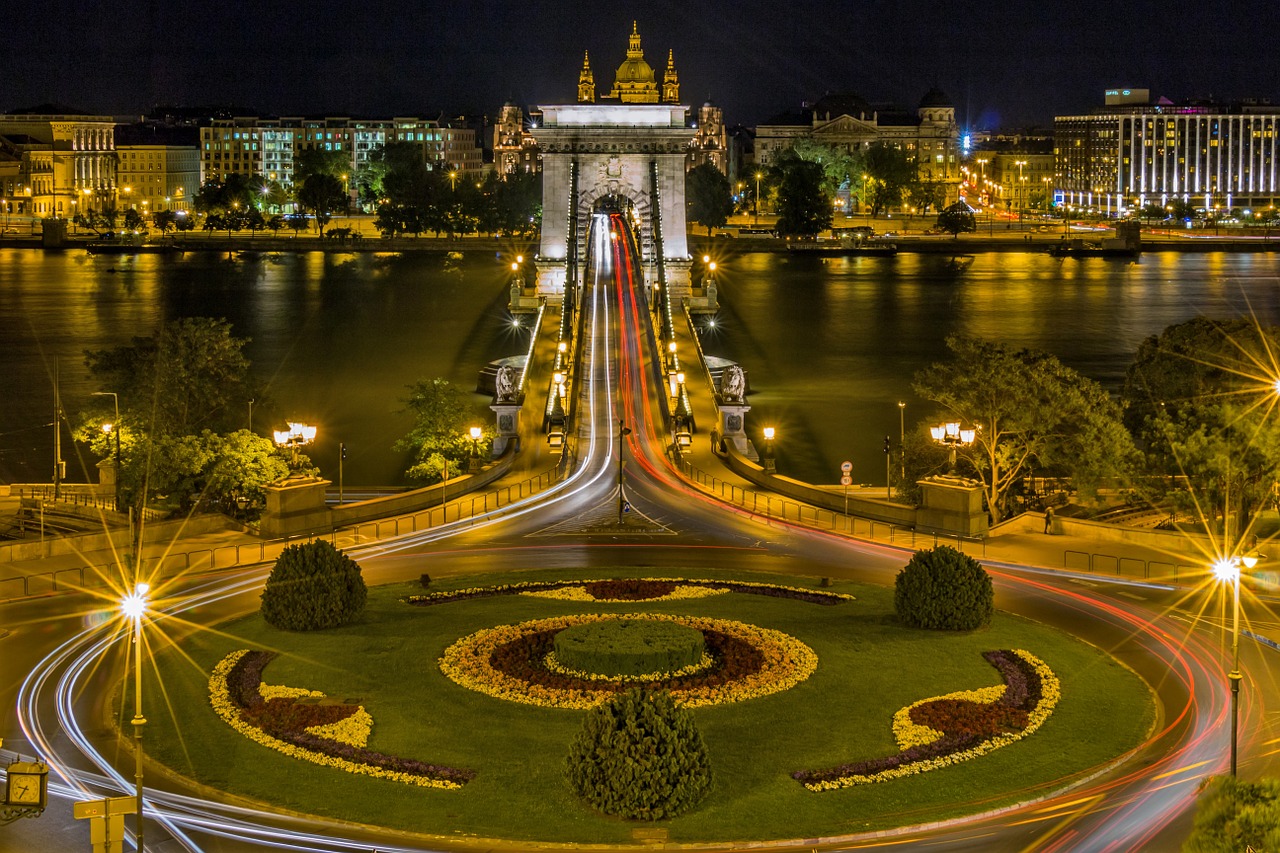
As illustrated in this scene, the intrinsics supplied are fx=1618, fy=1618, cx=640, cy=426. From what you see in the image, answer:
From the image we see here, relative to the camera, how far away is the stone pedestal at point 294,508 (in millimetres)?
40562

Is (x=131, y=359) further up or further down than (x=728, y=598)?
further up

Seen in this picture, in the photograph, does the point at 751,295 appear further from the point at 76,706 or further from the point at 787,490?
the point at 76,706

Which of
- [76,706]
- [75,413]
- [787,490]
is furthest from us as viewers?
[75,413]

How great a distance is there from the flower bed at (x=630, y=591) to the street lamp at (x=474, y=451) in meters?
16.9

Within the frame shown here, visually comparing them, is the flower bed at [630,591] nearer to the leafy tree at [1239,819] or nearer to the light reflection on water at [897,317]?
the leafy tree at [1239,819]

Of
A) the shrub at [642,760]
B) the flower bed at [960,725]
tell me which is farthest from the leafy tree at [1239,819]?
the shrub at [642,760]

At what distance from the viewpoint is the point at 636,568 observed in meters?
37.9

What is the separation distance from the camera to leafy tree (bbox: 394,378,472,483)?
60.2 meters

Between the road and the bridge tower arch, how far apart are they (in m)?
69.4

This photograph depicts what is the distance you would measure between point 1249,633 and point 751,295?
110035 millimetres

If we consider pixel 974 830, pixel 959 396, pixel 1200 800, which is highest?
pixel 959 396

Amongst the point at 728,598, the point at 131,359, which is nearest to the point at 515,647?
the point at 728,598

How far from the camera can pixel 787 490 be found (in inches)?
1889

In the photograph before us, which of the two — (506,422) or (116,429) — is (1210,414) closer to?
(506,422)
